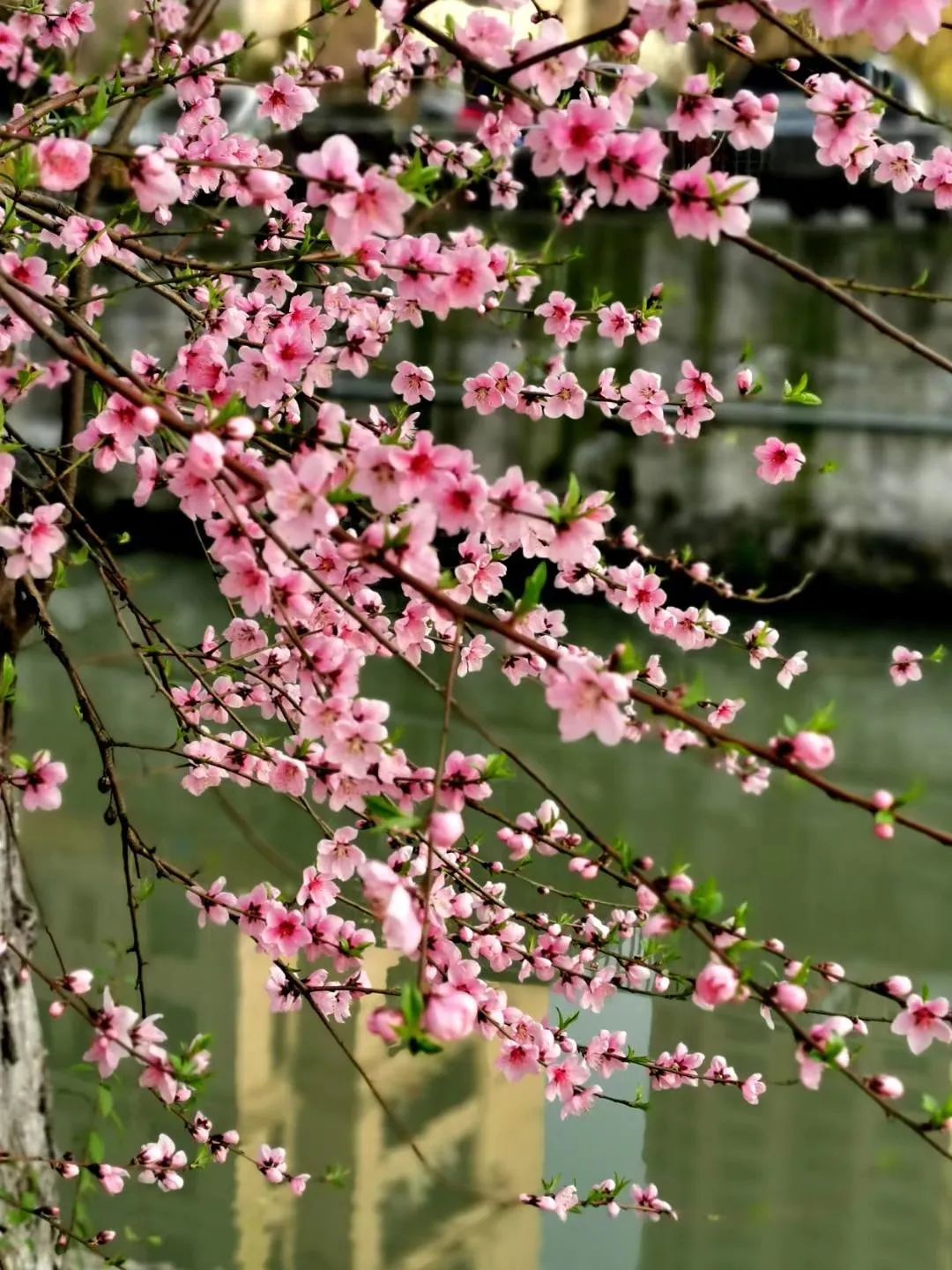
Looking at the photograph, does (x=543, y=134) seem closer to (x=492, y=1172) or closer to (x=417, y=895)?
(x=417, y=895)

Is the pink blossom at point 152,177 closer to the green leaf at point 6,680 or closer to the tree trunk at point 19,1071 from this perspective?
the green leaf at point 6,680

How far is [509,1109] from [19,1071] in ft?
4.07

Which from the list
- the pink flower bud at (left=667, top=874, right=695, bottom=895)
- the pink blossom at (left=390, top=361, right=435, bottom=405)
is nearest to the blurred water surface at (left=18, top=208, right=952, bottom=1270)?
the pink flower bud at (left=667, top=874, right=695, bottom=895)

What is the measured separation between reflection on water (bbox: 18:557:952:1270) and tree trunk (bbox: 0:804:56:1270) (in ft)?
0.54

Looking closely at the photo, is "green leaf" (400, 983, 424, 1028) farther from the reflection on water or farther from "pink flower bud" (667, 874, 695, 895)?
the reflection on water

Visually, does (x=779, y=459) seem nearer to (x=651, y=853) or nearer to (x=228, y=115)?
(x=651, y=853)

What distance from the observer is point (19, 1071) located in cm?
183

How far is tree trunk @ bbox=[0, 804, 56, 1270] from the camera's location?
174 cm

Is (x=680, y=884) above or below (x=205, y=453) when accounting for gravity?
below

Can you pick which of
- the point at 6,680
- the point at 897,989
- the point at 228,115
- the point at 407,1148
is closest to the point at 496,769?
the point at 897,989

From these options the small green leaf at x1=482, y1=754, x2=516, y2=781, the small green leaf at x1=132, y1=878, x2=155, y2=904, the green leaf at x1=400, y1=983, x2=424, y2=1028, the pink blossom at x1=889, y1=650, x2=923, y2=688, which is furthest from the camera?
the pink blossom at x1=889, y1=650, x2=923, y2=688

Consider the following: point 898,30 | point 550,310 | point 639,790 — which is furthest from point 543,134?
point 639,790

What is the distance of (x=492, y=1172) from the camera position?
2.67m

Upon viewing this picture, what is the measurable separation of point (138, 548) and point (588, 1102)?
580cm
